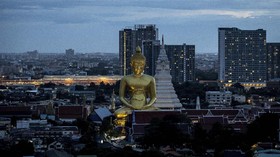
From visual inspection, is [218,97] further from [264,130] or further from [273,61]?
[273,61]

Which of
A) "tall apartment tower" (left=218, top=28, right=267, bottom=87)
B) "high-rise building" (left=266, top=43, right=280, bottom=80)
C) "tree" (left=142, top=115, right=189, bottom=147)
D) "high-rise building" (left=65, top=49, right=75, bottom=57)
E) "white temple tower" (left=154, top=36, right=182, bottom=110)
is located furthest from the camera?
"high-rise building" (left=65, top=49, right=75, bottom=57)

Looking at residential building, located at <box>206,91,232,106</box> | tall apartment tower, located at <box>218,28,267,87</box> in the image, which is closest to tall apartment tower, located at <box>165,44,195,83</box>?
tall apartment tower, located at <box>218,28,267,87</box>

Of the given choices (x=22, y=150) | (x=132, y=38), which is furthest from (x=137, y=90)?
(x=132, y=38)

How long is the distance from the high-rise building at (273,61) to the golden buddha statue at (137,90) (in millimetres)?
52348

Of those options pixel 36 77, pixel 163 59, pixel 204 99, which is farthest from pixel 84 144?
pixel 36 77

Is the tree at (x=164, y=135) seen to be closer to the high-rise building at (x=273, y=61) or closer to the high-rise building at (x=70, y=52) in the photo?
the high-rise building at (x=273, y=61)

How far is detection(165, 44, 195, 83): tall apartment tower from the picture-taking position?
80250mm

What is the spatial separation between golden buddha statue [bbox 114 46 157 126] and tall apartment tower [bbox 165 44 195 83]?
46.5 metres

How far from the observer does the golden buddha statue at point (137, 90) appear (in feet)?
106

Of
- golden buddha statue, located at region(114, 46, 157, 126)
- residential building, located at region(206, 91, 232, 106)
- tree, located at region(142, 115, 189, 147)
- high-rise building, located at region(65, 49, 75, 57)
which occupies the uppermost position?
golden buddha statue, located at region(114, 46, 157, 126)

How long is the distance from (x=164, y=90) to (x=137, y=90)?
7470 mm

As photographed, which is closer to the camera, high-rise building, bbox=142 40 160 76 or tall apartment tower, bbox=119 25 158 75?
high-rise building, bbox=142 40 160 76

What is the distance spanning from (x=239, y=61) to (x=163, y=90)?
43.2 metres

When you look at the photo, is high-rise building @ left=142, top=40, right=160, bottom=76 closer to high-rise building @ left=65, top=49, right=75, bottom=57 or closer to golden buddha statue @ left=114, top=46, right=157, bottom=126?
golden buddha statue @ left=114, top=46, right=157, bottom=126
